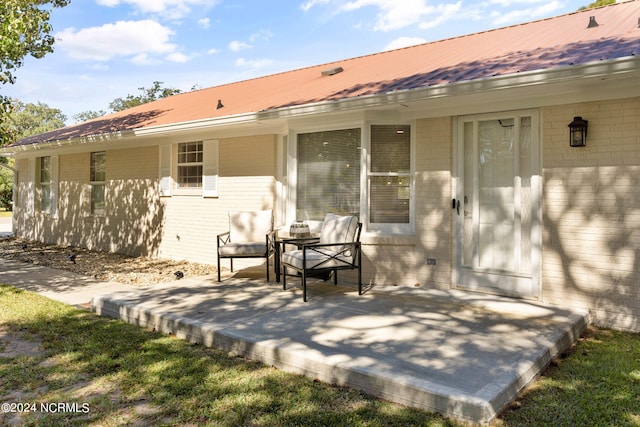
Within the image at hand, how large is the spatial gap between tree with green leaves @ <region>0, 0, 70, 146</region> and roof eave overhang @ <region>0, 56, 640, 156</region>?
249 centimetres

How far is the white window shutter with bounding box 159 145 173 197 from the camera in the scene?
955cm

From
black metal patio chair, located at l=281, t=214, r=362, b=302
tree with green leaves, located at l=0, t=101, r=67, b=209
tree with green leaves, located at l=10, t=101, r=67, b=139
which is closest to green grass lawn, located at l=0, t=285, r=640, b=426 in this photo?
black metal patio chair, located at l=281, t=214, r=362, b=302

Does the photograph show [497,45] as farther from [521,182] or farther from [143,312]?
[143,312]

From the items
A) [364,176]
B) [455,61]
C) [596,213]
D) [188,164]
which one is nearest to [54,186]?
[188,164]

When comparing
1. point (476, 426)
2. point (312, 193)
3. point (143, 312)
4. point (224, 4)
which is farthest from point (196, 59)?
point (476, 426)

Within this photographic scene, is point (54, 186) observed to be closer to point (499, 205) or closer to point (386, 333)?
point (386, 333)

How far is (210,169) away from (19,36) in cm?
374

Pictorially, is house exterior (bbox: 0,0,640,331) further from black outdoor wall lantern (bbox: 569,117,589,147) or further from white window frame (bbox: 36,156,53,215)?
white window frame (bbox: 36,156,53,215)

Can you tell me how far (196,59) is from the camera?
26844mm

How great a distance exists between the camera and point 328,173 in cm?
686

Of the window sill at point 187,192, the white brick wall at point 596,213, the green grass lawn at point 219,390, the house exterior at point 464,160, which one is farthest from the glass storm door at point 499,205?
the window sill at point 187,192

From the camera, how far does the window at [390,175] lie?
622 cm

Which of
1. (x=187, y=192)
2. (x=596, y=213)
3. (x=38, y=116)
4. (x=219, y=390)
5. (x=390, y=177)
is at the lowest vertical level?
(x=219, y=390)

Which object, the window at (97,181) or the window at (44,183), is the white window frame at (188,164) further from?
the window at (44,183)
